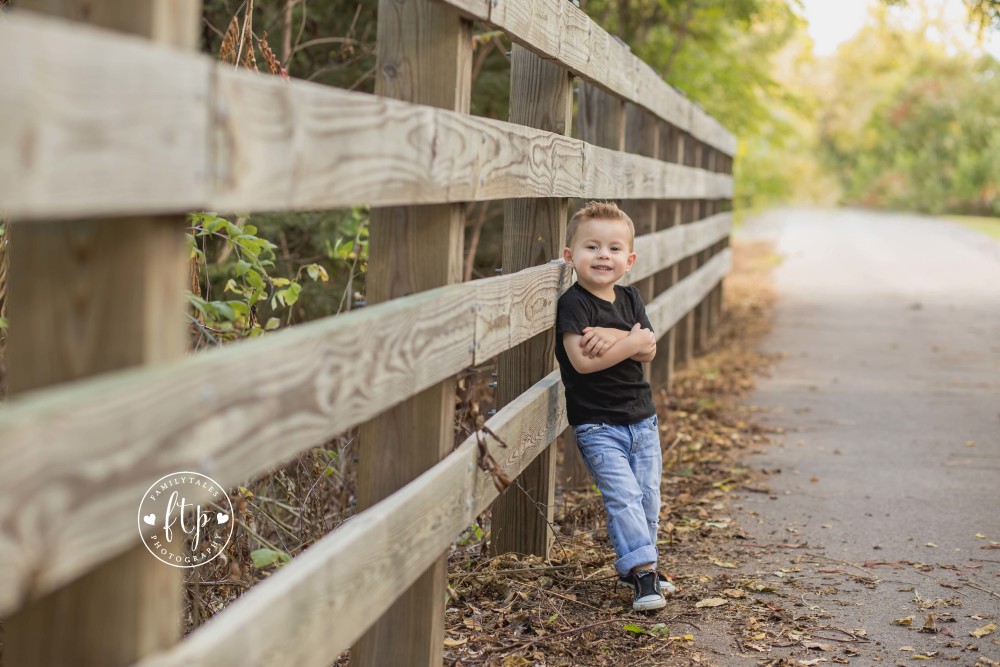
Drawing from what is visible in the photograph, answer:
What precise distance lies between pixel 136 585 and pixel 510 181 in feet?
6.81

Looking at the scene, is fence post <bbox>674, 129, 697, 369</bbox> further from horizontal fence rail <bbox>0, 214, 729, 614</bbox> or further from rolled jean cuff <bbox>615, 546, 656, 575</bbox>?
horizontal fence rail <bbox>0, 214, 729, 614</bbox>

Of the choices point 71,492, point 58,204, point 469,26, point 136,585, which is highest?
point 469,26

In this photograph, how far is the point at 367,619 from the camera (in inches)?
96.9

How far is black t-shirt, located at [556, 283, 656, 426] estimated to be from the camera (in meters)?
4.23

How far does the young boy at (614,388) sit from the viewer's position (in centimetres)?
411

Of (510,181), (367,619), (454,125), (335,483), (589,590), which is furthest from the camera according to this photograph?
(335,483)

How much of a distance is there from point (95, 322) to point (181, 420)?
185 mm

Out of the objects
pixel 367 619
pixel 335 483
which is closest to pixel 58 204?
pixel 367 619

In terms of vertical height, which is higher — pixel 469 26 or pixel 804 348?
pixel 469 26

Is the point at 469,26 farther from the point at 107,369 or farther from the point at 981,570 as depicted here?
the point at 981,570

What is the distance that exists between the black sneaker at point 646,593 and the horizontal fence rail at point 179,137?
1.83 m

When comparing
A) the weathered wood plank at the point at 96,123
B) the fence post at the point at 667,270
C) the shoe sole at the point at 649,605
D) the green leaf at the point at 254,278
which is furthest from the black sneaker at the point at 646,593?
the fence post at the point at 667,270

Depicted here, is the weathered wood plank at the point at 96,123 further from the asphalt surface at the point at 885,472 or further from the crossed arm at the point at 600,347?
the asphalt surface at the point at 885,472

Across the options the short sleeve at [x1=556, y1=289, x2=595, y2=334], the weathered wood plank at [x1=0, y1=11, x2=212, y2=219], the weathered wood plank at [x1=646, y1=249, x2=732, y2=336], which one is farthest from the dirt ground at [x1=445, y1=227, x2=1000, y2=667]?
the weathered wood plank at [x1=0, y1=11, x2=212, y2=219]
